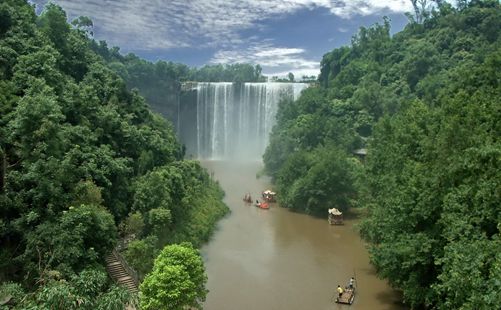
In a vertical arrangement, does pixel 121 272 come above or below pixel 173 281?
below

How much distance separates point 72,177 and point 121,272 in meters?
4.42

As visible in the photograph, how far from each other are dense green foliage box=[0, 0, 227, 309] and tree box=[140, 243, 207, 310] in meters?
1.56

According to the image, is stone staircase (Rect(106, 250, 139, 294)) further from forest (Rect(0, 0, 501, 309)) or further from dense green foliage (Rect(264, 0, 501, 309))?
dense green foliage (Rect(264, 0, 501, 309))

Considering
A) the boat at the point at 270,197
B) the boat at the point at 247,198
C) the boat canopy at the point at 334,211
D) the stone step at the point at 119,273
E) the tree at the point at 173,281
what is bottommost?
the boat at the point at 247,198

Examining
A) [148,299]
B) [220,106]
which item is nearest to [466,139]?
[148,299]

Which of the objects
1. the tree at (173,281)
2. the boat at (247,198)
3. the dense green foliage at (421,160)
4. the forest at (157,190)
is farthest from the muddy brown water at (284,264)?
the tree at (173,281)

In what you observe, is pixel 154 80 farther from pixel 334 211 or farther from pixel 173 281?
pixel 173 281

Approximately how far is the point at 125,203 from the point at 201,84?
44.3 meters

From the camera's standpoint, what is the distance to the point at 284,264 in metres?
23.2

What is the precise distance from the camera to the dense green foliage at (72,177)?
14.5 meters

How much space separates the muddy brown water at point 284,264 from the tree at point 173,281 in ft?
14.0

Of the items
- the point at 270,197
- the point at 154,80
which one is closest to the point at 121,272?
the point at 270,197

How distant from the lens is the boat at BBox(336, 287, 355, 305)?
727 inches

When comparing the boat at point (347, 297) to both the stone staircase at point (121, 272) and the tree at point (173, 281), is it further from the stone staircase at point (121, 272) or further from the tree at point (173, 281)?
the stone staircase at point (121, 272)
